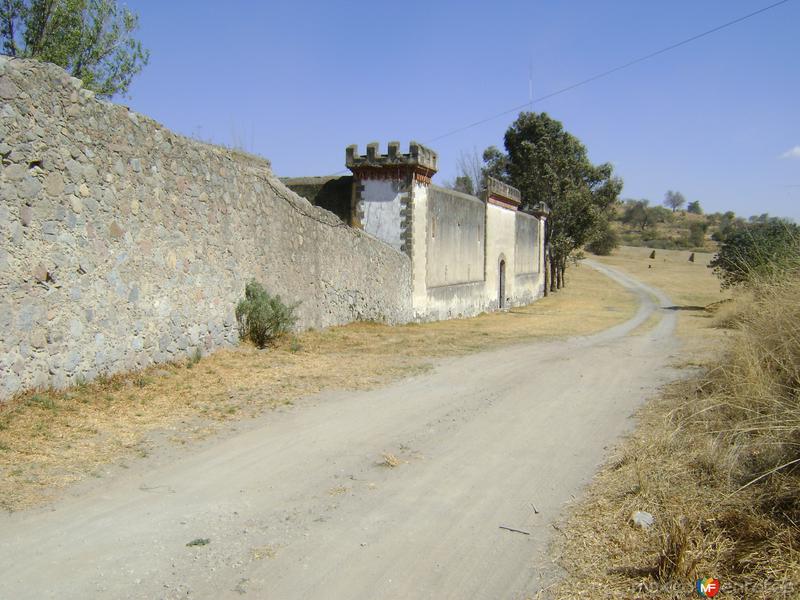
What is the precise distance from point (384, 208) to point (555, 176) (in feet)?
73.7

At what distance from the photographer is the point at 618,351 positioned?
1465cm

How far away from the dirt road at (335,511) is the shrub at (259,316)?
356 centimetres

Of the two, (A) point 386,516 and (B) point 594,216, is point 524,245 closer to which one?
(B) point 594,216

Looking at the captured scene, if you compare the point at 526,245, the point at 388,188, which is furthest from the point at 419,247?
the point at 526,245

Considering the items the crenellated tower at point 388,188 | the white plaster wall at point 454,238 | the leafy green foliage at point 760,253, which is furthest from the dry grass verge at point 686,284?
the crenellated tower at point 388,188

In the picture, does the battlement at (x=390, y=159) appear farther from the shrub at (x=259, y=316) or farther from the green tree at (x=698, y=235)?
the green tree at (x=698, y=235)

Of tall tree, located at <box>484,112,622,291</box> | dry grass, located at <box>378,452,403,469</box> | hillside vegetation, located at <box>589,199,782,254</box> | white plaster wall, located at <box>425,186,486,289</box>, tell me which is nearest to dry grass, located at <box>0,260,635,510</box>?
dry grass, located at <box>378,452,403,469</box>

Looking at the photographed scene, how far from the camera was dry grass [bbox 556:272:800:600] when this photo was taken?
13.1 feet

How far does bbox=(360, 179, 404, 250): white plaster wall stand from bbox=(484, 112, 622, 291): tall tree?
72.7 feet

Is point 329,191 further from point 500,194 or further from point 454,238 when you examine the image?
point 500,194

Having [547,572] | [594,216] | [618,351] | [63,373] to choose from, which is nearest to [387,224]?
[618,351]

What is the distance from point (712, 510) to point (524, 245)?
103 ft

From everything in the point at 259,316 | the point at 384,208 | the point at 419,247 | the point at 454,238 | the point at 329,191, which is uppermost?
the point at 329,191

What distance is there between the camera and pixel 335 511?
512cm
